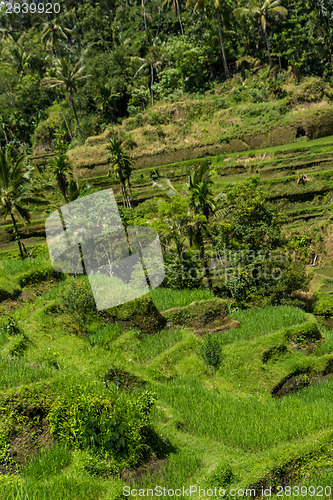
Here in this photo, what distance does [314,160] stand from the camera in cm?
2861

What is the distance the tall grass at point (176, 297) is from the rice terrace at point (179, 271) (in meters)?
0.10

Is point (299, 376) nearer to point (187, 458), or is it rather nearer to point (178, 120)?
point (187, 458)

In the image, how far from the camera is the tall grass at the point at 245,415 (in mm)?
7742

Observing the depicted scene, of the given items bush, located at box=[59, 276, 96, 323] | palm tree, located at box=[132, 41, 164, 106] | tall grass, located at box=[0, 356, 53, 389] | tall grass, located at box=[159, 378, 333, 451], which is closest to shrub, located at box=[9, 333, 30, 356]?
tall grass, located at box=[0, 356, 53, 389]

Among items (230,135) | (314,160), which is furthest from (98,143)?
(314,160)

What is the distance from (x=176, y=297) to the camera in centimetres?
1595

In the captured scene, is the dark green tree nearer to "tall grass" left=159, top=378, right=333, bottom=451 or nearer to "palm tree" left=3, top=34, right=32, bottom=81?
"tall grass" left=159, top=378, right=333, bottom=451

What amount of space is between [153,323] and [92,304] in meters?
2.06

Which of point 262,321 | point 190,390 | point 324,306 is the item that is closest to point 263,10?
point 324,306

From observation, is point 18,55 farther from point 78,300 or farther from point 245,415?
point 245,415

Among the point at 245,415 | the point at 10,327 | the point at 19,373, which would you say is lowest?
the point at 245,415

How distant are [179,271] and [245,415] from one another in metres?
10.7

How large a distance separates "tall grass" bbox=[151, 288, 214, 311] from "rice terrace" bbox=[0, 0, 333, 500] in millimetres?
102

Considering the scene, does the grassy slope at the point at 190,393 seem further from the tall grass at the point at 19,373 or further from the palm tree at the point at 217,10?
the palm tree at the point at 217,10
